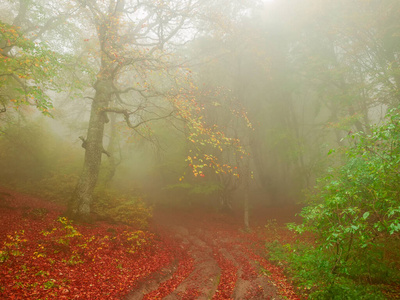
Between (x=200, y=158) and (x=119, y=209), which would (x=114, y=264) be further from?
(x=200, y=158)

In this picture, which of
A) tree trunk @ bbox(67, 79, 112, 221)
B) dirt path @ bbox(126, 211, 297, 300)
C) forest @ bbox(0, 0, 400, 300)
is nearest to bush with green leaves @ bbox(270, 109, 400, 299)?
forest @ bbox(0, 0, 400, 300)

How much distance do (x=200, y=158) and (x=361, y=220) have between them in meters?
10.6

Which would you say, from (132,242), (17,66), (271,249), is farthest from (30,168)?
(271,249)

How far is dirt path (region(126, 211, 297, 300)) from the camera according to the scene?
20.1ft

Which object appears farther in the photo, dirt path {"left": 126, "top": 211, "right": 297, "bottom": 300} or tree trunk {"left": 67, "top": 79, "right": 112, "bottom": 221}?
tree trunk {"left": 67, "top": 79, "right": 112, "bottom": 221}

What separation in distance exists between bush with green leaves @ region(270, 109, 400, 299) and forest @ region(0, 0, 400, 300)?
6cm

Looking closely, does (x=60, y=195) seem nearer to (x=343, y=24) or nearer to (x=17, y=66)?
(x=17, y=66)

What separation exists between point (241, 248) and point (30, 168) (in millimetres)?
15688

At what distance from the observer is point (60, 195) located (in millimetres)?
12602

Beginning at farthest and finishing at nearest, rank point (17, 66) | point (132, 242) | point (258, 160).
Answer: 1. point (258, 160)
2. point (132, 242)
3. point (17, 66)

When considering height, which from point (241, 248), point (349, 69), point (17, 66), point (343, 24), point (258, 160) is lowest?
point (241, 248)

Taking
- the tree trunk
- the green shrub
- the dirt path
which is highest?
the tree trunk

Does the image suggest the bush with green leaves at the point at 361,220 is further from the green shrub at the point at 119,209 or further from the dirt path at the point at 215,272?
the green shrub at the point at 119,209

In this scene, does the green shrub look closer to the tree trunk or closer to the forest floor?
the forest floor
